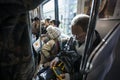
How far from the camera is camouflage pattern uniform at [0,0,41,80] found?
1.13 ft

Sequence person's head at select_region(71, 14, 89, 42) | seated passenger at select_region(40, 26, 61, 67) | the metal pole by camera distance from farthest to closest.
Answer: seated passenger at select_region(40, 26, 61, 67)
person's head at select_region(71, 14, 89, 42)
the metal pole

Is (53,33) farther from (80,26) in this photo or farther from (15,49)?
(15,49)

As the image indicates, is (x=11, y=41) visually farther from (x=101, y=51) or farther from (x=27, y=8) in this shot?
(x=101, y=51)

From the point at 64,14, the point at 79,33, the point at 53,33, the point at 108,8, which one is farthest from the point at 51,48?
the point at 64,14

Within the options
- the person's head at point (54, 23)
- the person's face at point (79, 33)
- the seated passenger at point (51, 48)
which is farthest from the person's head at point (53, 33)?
the person's face at point (79, 33)

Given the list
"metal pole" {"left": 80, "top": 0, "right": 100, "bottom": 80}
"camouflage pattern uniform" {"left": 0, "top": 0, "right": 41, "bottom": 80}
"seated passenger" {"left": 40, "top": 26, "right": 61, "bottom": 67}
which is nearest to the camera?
"camouflage pattern uniform" {"left": 0, "top": 0, "right": 41, "bottom": 80}

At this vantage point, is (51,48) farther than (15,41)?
Yes

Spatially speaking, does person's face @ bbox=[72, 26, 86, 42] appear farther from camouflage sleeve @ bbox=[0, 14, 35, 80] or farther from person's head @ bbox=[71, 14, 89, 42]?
camouflage sleeve @ bbox=[0, 14, 35, 80]

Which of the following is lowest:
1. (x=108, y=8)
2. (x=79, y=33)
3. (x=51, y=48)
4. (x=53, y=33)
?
(x=51, y=48)

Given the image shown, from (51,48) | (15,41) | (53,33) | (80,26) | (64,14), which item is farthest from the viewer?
(64,14)

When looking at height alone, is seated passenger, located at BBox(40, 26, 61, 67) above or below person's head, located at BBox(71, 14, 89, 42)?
below

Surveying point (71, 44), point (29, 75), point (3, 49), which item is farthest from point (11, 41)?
point (71, 44)

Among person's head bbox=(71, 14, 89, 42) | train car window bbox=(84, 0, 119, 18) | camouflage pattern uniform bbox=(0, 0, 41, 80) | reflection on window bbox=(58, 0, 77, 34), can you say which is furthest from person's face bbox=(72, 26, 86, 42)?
reflection on window bbox=(58, 0, 77, 34)

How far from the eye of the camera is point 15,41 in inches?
16.1
